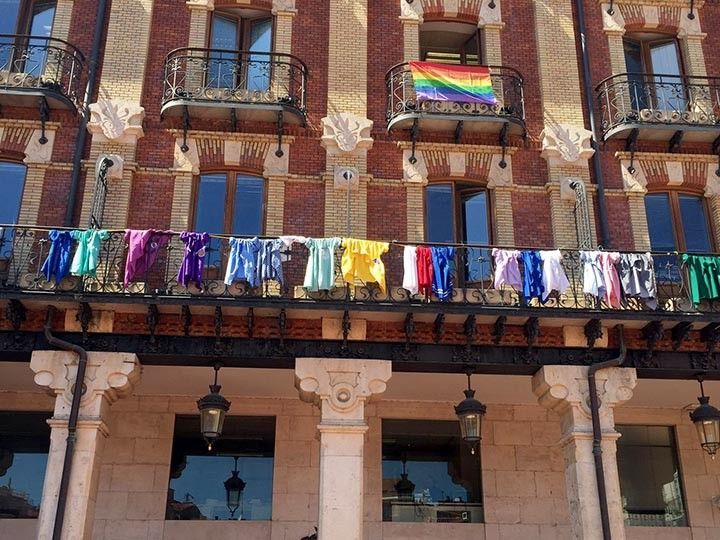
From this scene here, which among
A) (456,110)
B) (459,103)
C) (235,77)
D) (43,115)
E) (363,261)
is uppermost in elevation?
(235,77)

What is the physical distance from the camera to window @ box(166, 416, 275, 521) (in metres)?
15.5

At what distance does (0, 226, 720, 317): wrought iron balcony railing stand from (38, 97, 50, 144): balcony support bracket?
6.79ft

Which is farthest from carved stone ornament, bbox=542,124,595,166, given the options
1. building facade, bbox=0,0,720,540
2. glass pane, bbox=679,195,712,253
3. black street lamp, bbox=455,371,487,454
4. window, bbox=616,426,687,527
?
black street lamp, bbox=455,371,487,454

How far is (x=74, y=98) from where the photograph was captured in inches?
631

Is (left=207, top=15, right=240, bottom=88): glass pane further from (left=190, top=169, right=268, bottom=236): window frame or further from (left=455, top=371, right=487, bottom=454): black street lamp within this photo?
(left=455, top=371, right=487, bottom=454): black street lamp

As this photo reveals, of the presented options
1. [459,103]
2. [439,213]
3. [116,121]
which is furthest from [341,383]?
[116,121]

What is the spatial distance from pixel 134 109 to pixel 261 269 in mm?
4802

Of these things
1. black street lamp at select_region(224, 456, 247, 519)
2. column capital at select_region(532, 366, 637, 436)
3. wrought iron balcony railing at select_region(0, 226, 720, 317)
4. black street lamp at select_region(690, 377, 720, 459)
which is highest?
wrought iron balcony railing at select_region(0, 226, 720, 317)

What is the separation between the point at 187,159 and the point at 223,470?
243 inches

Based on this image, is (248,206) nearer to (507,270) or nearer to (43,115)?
(43,115)

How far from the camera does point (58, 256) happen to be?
13.3 metres

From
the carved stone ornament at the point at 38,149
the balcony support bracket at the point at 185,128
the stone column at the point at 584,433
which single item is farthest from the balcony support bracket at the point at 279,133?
the stone column at the point at 584,433

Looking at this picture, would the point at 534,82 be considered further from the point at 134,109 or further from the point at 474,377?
the point at 134,109

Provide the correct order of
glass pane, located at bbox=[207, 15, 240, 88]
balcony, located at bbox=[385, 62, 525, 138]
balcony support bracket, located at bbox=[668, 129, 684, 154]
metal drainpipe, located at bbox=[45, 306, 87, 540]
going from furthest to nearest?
glass pane, located at bbox=[207, 15, 240, 88] → balcony support bracket, located at bbox=[668, 129, 684, 154] → balcony, located at bbox=[385, 62, 525, 138] → metal drainpipe, located at bbox=[45, 306, 87, 540]
